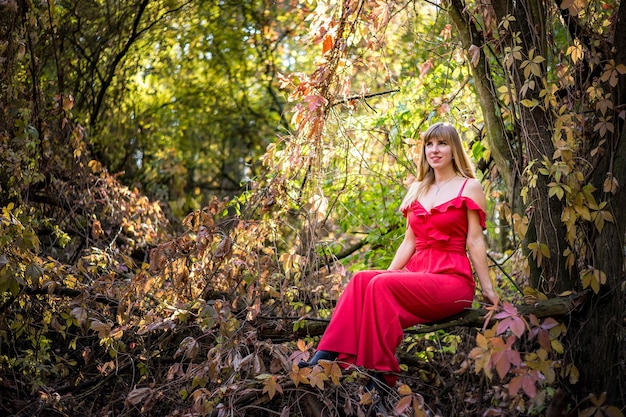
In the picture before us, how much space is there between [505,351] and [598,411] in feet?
1.50

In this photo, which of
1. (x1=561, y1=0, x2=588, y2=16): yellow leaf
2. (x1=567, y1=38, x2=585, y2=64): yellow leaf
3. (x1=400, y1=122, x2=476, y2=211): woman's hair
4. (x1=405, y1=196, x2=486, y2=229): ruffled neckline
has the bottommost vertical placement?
(x1=405, y1=196, x2=486, y2=229): ruffled neckline

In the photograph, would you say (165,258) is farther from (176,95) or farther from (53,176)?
(176,95)

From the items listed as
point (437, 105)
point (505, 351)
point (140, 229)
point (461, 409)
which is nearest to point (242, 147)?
point (140, 229)

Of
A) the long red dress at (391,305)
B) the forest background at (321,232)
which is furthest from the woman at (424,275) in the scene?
the forest background at (321,232)

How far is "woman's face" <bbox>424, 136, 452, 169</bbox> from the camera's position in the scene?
145 inches

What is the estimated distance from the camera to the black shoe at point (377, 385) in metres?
3.12

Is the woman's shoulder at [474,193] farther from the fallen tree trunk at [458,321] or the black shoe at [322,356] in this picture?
the black shoe at [322,356]

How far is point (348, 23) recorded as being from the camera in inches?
157

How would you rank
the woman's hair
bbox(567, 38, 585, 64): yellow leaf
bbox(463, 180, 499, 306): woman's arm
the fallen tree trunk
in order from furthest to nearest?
the woman's hair, bbox(463, 180, 499, 306): woman's arm, bbox(567, 38, 585, 64): yellow leaf, the fallen tree trunk

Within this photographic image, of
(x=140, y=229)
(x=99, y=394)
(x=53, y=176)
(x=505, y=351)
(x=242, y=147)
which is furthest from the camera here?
(x=242, y=147)

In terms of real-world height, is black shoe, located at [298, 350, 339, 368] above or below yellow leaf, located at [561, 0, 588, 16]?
below

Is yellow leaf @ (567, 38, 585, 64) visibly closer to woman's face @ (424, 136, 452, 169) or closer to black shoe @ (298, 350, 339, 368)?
woman's face @ (424, 136, 452, 169)

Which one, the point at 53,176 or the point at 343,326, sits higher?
the point at 53,176

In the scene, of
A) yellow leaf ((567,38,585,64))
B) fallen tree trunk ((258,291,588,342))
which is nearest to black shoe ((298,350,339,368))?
fallen tree trunk ((258,291,588,342))
